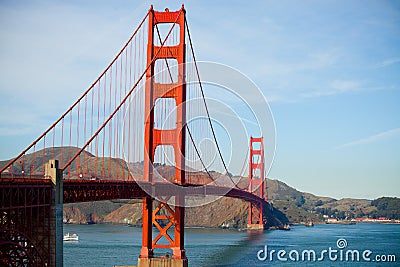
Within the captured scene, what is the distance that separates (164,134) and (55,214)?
40.7ft

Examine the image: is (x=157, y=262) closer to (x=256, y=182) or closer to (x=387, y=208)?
(x=256, y=182)

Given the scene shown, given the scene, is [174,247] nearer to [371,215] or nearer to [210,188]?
[210,188]

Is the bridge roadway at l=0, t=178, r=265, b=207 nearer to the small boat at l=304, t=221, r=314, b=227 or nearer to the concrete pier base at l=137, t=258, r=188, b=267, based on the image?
the concrete pier base at l=137, t=258, r=188, b=267

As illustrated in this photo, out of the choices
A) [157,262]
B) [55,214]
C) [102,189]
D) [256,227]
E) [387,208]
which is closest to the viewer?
[55,214]

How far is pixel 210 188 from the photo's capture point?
135 ft

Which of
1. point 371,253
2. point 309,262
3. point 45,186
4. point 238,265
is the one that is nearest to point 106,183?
point 45,186

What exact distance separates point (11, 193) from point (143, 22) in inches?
720

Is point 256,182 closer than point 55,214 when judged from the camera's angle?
No

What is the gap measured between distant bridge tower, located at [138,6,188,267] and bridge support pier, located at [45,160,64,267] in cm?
1019

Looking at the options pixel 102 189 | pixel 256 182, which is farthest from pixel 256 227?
pixel 102 189

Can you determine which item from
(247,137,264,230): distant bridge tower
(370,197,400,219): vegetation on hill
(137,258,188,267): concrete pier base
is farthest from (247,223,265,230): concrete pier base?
(137,258,188,267): concrete pier base

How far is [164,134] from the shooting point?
3241 cm

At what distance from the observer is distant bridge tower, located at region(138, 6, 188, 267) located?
3158 centimetres

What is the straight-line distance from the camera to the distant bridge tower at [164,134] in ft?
104
